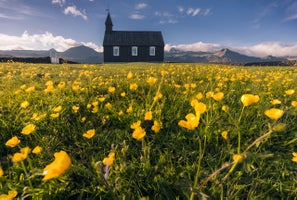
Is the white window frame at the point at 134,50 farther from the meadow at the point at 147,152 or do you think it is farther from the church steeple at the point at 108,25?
the meadow at the point at 147,152

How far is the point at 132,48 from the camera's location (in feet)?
121

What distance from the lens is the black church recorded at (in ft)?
120

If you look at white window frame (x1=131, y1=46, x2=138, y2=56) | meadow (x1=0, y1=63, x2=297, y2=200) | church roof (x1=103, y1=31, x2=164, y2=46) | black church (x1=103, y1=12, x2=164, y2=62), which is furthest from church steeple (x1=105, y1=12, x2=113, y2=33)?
meadow (x1=0, y1=63, x2=297, y2=200)

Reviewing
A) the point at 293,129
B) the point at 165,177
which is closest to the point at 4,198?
the point at 165,177

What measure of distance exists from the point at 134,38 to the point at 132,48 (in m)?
2.29

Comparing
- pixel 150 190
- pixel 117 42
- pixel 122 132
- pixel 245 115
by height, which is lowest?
pixel 150 190

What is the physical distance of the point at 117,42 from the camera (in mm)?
36750

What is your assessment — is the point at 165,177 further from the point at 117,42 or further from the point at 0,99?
the point at 117,42

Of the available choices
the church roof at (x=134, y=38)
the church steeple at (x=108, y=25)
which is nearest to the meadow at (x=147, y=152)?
the church roof at (x=134, y=38)

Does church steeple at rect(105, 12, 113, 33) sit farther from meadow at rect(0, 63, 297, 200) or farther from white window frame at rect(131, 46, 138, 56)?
meadow at rect(0, 63, 297, 200)

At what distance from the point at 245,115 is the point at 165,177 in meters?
1.41

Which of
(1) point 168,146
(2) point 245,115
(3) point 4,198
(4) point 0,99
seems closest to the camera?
(3) point 4,198

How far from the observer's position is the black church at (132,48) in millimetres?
36688

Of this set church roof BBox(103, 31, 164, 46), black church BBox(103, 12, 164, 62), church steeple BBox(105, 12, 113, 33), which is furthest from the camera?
church steeple BBox(105, 12, 113, 33)
